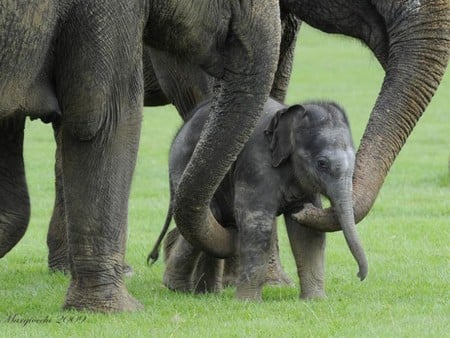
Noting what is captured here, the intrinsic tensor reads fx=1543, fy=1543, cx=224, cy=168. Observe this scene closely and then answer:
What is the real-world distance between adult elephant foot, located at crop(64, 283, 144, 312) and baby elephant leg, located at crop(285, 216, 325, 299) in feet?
3.34

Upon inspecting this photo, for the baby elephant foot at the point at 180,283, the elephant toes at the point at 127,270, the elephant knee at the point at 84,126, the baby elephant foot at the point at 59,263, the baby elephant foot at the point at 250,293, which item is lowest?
the baby elephant foot at the point at 59,263

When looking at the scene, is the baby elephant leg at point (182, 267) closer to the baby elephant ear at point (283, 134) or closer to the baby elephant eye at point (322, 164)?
the baby elephant ear at point (283, 134)

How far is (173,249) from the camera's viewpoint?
9.73 metres

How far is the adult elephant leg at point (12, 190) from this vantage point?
30.7ft

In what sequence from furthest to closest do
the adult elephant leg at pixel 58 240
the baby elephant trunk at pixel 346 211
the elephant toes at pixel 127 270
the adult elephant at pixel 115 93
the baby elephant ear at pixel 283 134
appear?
1. the adult elephant leg at pixel 58 240
2. the elephant toes at pixel 127 270
3. the baby elephant ear at pixel 283 134
4. the baby elephant trunk at pixel 346 211
5. the adult elephant at pixel 115 93

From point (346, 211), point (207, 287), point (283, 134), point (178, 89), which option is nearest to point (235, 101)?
point (283, 134)

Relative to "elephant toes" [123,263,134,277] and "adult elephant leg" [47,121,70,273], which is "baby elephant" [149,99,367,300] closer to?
"elephant toes" [123,263,134,277]

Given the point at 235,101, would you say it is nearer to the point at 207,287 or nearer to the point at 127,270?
the point at 207,287

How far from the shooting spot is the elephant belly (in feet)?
24.5

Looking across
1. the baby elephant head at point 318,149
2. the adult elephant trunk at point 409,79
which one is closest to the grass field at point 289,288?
the baby elephant head at point 318,149

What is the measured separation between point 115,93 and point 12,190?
1644 millimetres

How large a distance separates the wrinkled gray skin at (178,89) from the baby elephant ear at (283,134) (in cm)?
80

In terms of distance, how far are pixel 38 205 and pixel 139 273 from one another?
447 cm

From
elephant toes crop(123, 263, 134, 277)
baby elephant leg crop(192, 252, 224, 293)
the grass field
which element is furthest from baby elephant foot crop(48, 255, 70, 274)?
baby elephant leg crop(192, 252, 224, 293)
